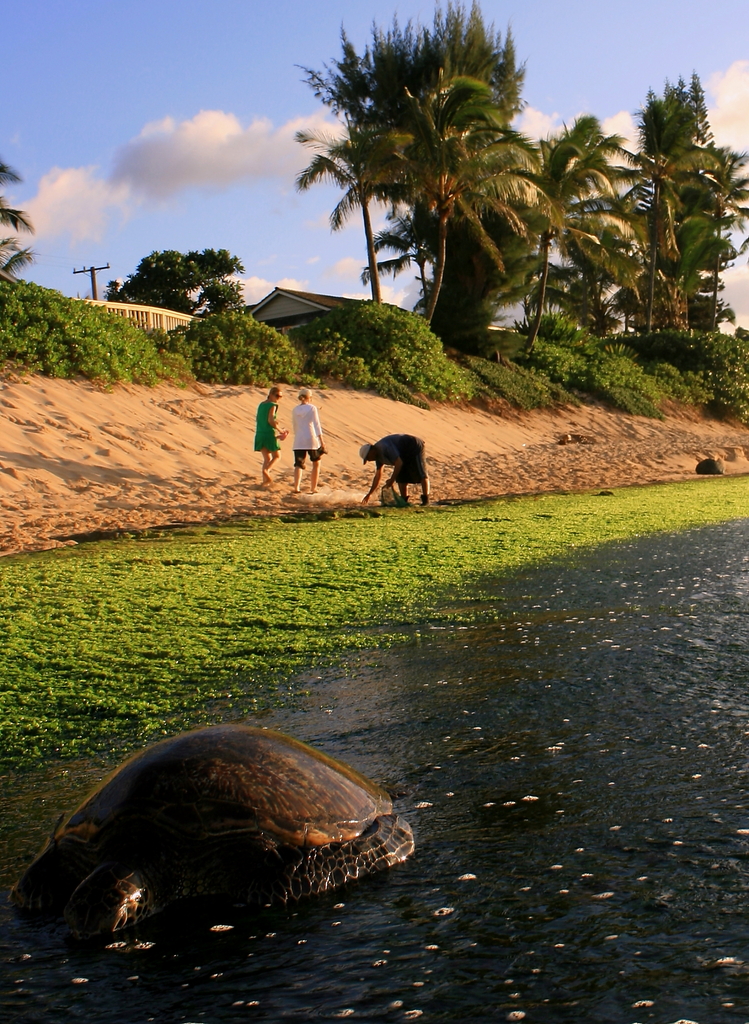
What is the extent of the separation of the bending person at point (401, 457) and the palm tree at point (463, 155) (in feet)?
45.5

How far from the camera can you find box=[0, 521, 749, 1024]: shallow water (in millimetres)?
2191

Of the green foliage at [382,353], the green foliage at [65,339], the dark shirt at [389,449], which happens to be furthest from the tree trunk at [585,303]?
the dark shirt at [389,449]

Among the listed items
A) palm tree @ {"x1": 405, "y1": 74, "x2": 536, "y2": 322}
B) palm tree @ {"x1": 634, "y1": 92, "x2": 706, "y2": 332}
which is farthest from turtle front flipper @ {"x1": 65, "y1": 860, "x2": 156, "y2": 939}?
palm tree @ {"x1": 634, "y1": 92, "x2": 706, "y2": 332}

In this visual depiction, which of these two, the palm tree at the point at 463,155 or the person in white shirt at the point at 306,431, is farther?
the palm tree at the point at 463,155

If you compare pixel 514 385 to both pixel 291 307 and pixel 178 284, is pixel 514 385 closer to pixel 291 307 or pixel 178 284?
pixel 291 307

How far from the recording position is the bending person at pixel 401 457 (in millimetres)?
11922

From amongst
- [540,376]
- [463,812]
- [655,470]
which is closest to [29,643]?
[463,812]

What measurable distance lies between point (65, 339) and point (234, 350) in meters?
4.00

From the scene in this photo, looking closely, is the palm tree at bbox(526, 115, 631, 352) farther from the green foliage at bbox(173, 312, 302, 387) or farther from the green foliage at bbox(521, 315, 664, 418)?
the green foliage at bbox(173, 312, 302, 387)

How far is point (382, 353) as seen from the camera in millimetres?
Answer: 23234

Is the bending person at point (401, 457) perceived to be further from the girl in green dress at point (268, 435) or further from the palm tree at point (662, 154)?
the palm tree at point (662, 154)

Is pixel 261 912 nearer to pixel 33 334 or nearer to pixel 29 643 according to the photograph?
pixel 29 643

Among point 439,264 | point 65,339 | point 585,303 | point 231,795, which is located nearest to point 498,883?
point 231,795

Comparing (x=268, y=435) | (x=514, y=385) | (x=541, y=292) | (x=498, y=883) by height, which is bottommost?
(x=498, y=883)
